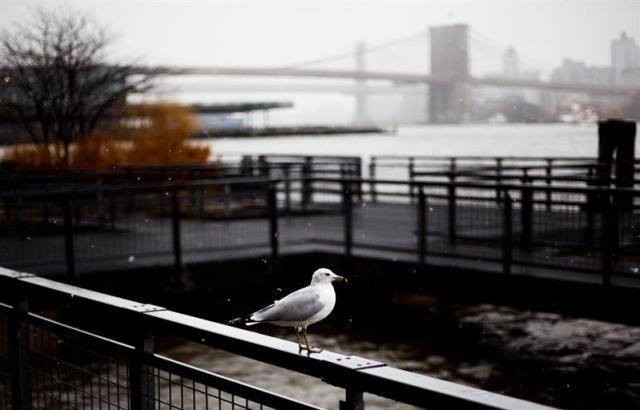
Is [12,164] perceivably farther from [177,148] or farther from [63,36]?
[177,148]

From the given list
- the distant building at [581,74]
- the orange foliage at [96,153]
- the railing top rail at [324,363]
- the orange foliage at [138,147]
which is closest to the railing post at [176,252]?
the distant building at [581,74]

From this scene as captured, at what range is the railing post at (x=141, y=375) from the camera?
2771 millimetres

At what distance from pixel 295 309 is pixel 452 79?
1099cm

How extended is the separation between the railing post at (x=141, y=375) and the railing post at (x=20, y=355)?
3.13 ft

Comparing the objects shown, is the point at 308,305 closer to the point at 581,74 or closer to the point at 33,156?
the point at 581,74

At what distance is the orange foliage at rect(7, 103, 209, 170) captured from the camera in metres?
19.5

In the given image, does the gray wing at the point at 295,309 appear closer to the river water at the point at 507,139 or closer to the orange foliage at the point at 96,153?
the river water at the point at 507,139

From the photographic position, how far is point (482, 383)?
22.5 ft

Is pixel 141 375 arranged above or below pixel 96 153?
below

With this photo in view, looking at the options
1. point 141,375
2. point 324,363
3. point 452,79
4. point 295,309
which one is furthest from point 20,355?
point 452,79

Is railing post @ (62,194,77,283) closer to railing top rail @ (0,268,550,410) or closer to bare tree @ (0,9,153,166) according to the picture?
railing top rail @ (0,268,550,410)

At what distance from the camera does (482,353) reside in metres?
7.82

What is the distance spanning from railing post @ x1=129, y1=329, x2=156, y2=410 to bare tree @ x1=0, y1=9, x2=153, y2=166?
17.1m

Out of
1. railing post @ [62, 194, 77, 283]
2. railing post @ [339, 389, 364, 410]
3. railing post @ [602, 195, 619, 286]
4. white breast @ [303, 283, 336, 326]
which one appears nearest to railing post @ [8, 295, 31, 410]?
white breast @ [303, 283, 336, 326]
